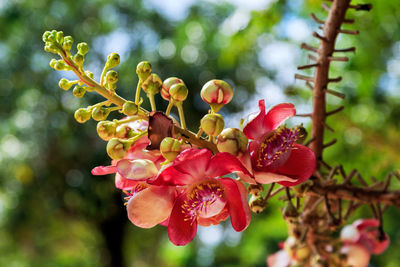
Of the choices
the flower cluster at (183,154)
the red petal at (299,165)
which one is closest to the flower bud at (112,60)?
the flower cluster at (183,154)

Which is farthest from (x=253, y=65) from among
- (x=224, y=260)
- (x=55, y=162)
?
(x=224, y=260)

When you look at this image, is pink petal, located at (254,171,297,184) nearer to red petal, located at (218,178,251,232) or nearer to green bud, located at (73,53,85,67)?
red petal, located at (218,178,251,232)

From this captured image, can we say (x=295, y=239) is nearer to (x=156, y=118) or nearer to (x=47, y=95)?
(x=156, y=118)

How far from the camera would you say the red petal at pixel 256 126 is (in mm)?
447

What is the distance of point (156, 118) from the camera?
41cm

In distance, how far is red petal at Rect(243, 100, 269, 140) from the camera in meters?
0.45

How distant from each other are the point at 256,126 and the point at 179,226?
13 cm

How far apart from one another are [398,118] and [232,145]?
163cm

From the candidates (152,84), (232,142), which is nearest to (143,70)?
(152,84)

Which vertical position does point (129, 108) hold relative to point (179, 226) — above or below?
above

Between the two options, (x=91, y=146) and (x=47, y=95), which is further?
(x=91, y=146)

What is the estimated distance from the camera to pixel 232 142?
40 centimetres

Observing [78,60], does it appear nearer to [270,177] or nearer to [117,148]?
[117,148]

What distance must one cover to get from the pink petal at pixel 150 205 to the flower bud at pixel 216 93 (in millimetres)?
103
